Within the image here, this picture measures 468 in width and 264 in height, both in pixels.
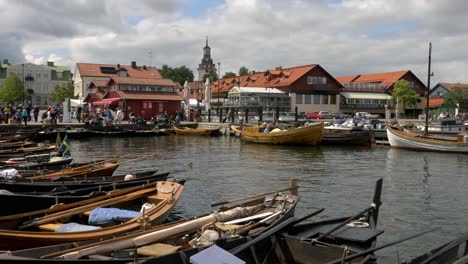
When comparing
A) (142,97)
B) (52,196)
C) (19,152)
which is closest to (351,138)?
(19,152)

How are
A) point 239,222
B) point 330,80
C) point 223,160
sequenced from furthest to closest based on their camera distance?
point 330,80, point 223,160, point 239,222

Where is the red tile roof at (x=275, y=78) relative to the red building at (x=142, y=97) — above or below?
above

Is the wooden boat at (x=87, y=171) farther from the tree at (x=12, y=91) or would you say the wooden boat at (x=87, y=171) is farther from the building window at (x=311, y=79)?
the tree at (x=12, y=91)

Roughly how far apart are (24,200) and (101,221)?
2.09 metres

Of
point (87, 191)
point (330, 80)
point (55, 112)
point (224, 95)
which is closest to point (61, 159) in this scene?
point (87, 191)

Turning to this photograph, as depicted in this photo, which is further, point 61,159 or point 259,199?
point 61,159

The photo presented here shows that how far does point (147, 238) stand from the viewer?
27.1ft

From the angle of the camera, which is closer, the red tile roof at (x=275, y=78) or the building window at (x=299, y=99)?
the building window at (x=299, y=99)

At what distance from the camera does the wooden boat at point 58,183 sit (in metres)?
13.1

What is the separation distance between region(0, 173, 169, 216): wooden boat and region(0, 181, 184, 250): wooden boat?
30.3 inches

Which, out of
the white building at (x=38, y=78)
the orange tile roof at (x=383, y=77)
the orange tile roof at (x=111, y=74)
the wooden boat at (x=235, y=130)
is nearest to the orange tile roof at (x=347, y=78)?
the orange tile roof at (x=383, y=77)

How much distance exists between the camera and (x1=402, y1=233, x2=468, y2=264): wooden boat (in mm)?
7070

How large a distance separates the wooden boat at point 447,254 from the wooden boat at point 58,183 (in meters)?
9.04

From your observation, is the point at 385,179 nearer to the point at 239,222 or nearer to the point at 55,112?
the point at 239,222
